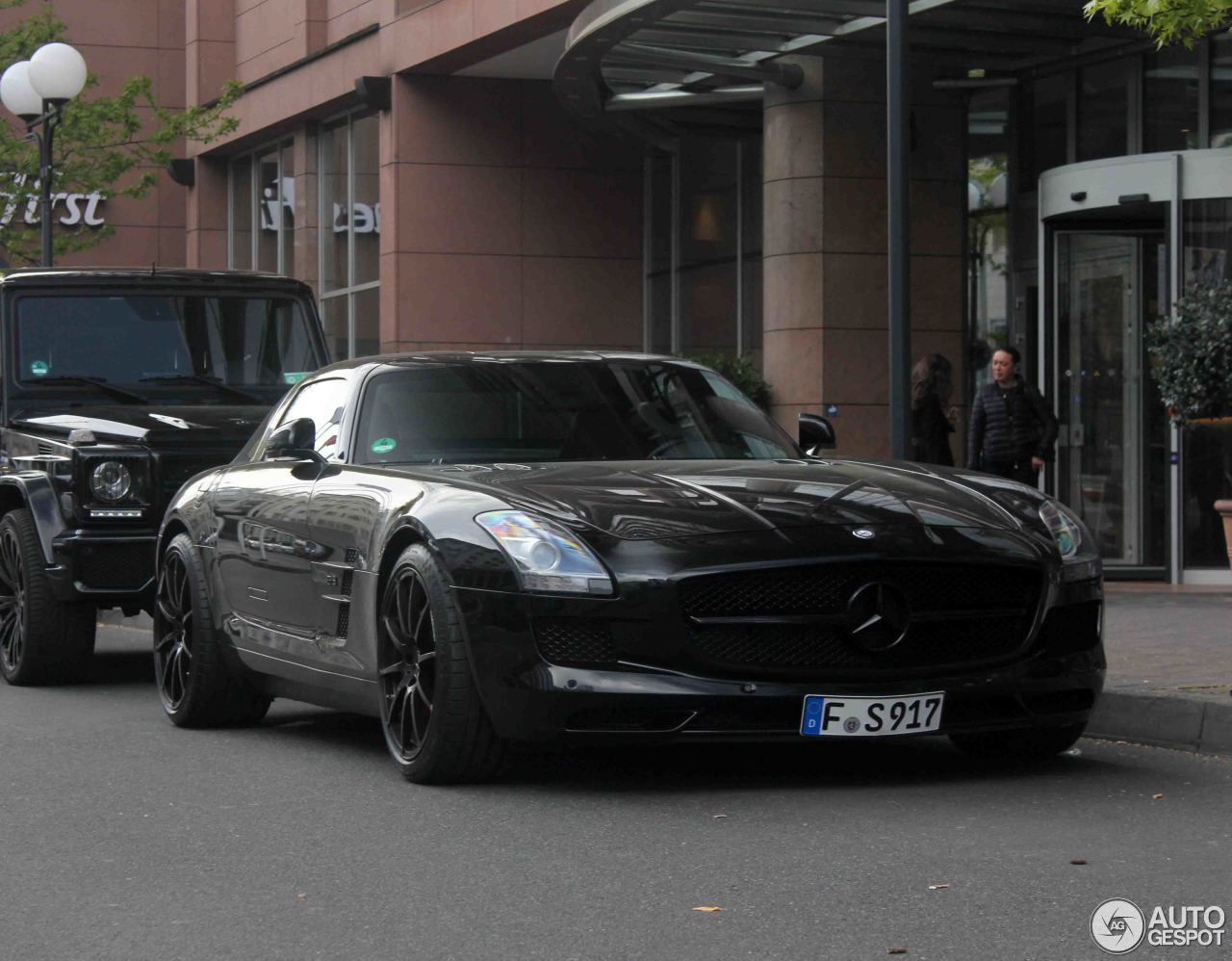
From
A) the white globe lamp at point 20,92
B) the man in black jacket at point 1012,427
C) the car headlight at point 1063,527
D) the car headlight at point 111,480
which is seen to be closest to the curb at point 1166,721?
the car headlight at point 1063,527

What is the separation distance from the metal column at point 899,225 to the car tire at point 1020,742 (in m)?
3.68

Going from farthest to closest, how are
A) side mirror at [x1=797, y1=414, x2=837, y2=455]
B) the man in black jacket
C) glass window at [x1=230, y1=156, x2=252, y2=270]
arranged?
glass window at [x1=230, y1=156, x2=252, y2=270], the man in black jacket, side mirror at [x1=797, y1=414, x2=837, y2=455]

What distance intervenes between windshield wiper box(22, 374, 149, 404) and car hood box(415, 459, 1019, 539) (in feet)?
14.9

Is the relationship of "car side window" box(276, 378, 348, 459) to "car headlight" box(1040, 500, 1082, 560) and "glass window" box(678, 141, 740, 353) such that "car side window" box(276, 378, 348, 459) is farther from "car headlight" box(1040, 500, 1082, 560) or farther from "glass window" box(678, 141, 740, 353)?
"glass window" box(678, 141, 740, 353)

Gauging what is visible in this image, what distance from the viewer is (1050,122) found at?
58.9 ft

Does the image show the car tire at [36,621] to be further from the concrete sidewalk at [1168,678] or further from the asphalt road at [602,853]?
the concrete sidewalk at [1168,678]

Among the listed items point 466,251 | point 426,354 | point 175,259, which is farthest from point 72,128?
point 426,354

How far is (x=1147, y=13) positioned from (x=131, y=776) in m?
5.05

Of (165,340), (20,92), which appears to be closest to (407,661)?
(165,340)

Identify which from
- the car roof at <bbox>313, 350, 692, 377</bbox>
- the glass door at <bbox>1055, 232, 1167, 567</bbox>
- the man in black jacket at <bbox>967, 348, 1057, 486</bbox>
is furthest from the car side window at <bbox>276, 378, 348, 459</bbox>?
the glass door at <bbox>1055, 232, 1167, 567</bbox>

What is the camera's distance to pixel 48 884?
5414mm

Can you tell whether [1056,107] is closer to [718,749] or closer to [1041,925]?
[718,749]

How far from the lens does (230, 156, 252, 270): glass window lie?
3278 centimetres

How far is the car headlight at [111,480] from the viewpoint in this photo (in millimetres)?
10141
